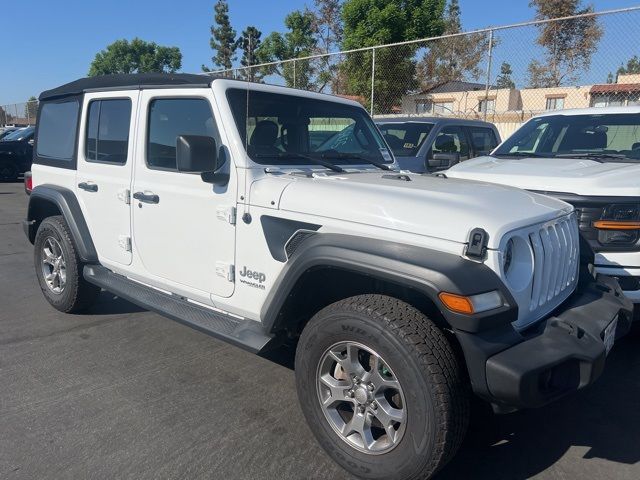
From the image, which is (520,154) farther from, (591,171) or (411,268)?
(411,268)

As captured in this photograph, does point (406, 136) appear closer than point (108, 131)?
No

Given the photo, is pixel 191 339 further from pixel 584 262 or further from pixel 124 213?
pixel 584 262

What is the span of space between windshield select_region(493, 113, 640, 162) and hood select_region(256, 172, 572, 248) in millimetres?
2387

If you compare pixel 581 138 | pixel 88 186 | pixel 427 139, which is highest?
→ pixel 427 139

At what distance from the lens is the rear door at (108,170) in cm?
399

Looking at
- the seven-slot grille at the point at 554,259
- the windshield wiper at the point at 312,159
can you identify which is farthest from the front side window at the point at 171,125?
the seven-slot grille at the point at 554,259

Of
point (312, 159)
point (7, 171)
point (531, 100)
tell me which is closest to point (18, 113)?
point (7, 171)

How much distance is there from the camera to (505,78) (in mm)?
11430

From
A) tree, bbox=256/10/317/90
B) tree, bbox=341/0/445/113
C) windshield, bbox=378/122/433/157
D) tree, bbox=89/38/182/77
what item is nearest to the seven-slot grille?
windshield, bbox=378/122/433/157

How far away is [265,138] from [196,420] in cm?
178

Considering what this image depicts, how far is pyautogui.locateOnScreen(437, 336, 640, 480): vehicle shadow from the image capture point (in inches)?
110

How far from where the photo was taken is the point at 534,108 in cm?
1315

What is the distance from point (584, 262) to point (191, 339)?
299cm

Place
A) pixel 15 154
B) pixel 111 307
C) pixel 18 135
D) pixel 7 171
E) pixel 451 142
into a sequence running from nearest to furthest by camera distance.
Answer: pixel 111 307, pixel 451 142, pixel 15 154, pixel 7 171, pixel 18 135
